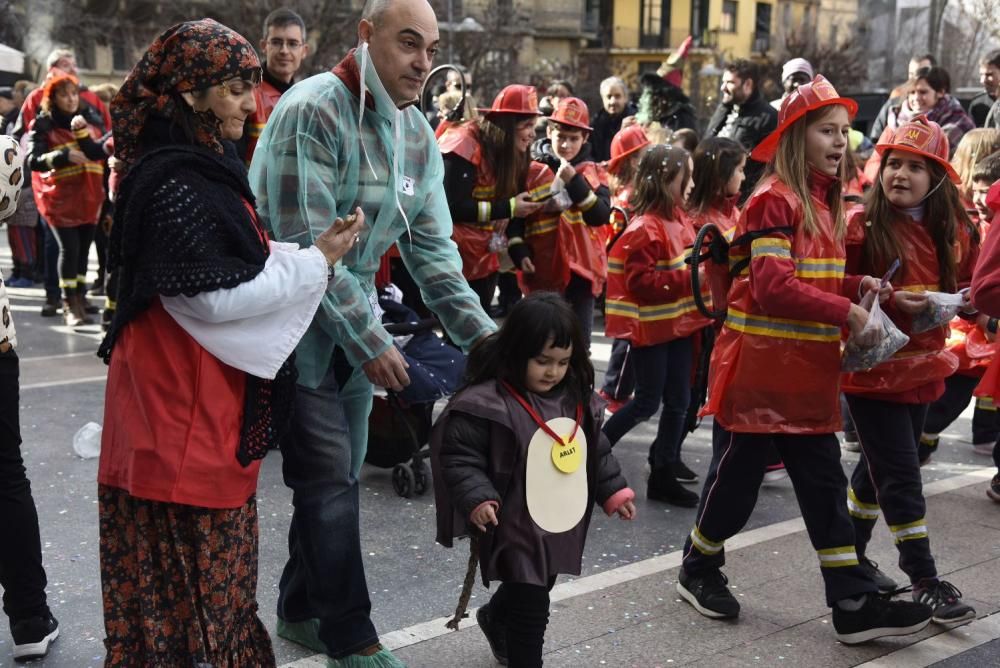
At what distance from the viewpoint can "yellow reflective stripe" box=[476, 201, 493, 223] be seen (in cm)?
679

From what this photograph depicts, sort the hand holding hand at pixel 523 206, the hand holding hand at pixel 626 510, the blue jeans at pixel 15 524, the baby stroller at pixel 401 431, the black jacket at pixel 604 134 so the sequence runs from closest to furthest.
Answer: the hand holding hand at pixel 626 510 → the blue jeans at pixel 15 524 → the baby stroller at pixel 401 431 → the hand holding hand at pixel 523 206 → the black jacket at pixel 604 134

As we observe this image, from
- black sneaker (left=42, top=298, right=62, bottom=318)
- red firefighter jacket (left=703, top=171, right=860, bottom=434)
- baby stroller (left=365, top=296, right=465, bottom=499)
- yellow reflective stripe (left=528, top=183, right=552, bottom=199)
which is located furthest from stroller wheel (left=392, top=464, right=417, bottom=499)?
black sneaker (left=42, top=298, right=62, bottom=318)

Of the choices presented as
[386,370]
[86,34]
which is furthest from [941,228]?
[86,34]

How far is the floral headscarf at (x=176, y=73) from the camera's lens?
2988 mm

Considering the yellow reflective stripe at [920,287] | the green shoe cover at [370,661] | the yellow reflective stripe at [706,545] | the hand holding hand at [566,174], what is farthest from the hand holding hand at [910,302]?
the hand holding hand at [566,174]

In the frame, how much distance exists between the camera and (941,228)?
14.9 ft

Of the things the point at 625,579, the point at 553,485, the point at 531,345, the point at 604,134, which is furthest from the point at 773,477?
the point at 604,134

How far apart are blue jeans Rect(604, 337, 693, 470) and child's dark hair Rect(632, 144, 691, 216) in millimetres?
663

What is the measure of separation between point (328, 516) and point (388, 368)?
509 mm

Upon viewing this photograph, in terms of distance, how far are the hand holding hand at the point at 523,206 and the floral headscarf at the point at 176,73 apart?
3.77m

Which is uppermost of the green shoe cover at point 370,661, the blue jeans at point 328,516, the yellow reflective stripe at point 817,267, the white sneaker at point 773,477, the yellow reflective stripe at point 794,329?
the yellow reflective stripe at point 817,267

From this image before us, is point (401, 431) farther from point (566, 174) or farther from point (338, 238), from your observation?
point (338, 238)

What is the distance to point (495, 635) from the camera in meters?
3.97

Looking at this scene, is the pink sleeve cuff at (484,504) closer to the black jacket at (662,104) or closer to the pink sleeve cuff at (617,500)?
the pink sleeve cuff at (617,500)
